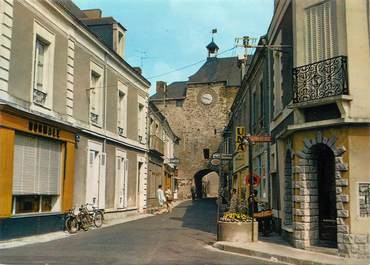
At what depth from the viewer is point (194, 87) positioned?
166ft

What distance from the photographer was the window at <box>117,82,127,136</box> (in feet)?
72.2

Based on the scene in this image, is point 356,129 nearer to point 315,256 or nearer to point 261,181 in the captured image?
point 315,256

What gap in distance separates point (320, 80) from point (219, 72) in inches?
1645

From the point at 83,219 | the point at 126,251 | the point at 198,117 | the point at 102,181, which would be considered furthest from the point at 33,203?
the point at 198,117

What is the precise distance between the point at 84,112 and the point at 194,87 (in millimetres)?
33711

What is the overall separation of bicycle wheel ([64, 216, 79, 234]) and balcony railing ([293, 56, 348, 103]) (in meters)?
8.18

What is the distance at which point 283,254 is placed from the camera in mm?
10336

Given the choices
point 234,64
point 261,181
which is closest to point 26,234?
point 261,181

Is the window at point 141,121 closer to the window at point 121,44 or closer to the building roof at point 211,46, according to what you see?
the window at point 121,44

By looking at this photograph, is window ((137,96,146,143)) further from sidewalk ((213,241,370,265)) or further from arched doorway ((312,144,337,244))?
arched doorway ((312,144,337,244))

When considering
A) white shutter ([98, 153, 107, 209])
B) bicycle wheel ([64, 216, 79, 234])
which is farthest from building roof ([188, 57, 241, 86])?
bicycle wheel ([64, 216, 79, 234])

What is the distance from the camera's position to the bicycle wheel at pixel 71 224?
15.1m

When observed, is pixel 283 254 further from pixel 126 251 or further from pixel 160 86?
pixel 160 86

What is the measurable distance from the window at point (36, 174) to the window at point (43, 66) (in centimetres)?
127
